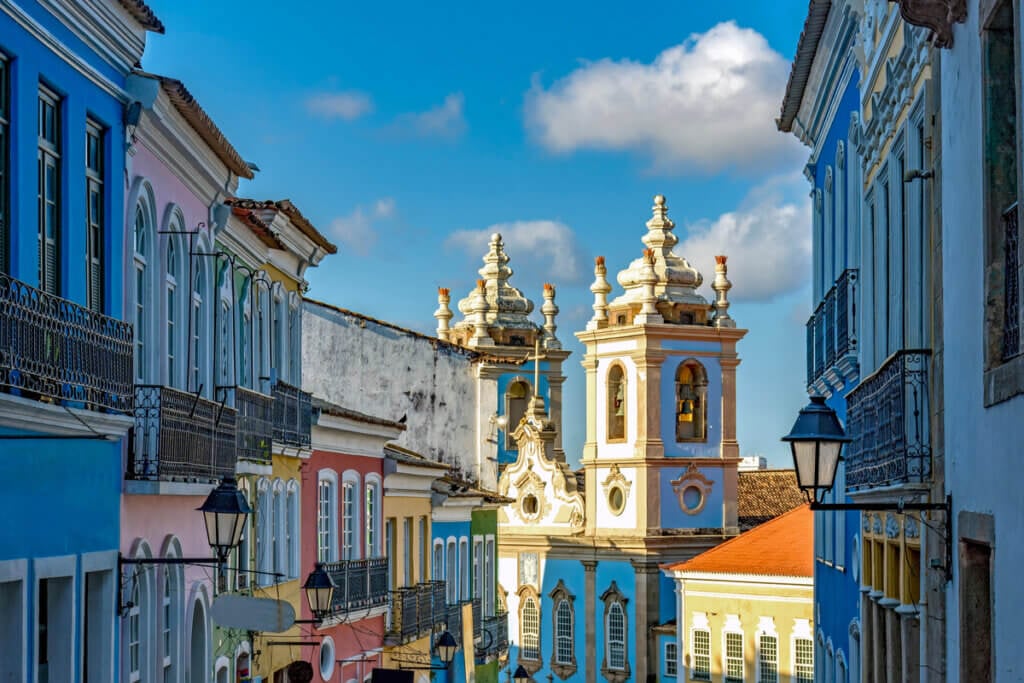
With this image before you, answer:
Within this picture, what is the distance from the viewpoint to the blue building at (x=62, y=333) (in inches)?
425

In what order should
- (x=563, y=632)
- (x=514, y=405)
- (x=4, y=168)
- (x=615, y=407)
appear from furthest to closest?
(x=514, y=405)
(x=615, y=407)
(x=563, y=632)
(x=4, y=168)

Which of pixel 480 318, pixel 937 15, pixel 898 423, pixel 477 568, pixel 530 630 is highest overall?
pixel 480 318

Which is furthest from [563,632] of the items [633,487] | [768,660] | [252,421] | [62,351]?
[62,351]

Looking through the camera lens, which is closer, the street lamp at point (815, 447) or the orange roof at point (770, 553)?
the street lamp at point (815, 447)

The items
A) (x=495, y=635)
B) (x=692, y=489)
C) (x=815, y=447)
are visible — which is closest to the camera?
(x=815, y=447)

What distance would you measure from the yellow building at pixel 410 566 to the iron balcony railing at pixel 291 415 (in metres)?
5.14

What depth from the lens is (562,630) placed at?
5538 cm

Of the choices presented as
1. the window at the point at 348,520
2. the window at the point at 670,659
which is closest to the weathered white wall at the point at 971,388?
the window at the point at 348,520

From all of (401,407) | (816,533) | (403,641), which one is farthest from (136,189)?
(401,407)

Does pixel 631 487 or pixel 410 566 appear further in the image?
pixel 631 487

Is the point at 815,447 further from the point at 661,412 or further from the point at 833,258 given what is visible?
the point at 661,412

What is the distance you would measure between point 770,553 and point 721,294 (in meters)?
12.2

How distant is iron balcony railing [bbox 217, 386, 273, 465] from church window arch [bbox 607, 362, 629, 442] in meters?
36.3

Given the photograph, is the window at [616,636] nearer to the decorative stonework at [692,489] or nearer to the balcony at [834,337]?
the decorative stonework at [692,489]
